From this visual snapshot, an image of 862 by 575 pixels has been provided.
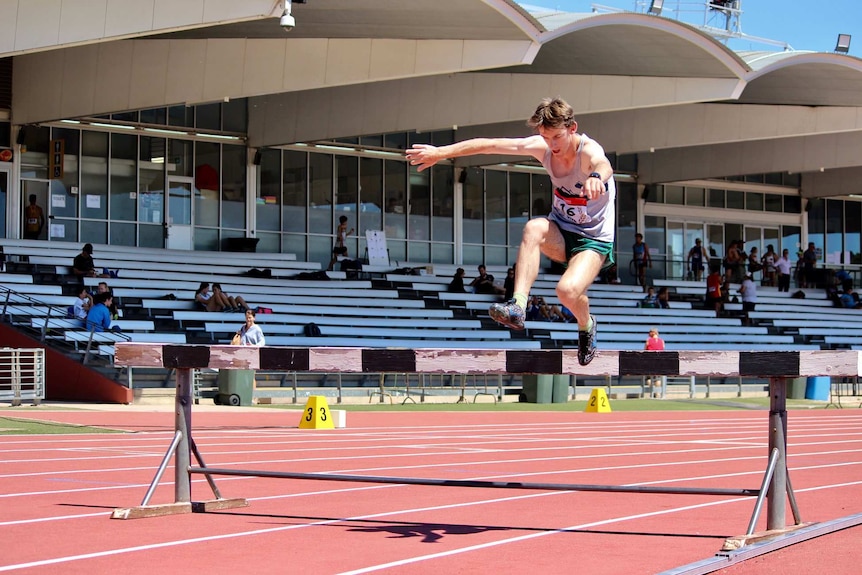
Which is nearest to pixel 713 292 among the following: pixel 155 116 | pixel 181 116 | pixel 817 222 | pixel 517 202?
pixel 517 202

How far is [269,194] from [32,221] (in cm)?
708

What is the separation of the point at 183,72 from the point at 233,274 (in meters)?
6.08

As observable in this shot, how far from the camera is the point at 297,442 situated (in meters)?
13.3

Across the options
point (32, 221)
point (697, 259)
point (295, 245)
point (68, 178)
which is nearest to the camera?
point (32, 221)

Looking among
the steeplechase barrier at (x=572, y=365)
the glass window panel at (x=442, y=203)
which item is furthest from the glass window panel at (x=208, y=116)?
the steeplechase barrier at (x=572, y=365)

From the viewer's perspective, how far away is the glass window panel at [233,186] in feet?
108

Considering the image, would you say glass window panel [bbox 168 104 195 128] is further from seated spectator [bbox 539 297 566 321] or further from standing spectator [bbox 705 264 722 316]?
standing spectator [bbox 705 264 722 316]

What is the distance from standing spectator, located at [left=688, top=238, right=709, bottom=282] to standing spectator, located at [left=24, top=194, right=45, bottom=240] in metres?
22.0

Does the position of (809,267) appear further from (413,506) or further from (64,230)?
(413,506)

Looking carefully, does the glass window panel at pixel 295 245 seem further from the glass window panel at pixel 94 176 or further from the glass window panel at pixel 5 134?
the glass window panel at pixel 5 134

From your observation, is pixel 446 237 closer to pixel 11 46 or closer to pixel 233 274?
pixel 233 274

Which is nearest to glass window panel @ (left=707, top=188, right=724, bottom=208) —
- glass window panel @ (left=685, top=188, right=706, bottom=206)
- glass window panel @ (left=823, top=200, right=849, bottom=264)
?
glass window panel @ (left=685, top=188, right=706, bottom=206)

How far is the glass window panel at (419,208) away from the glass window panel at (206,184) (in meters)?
6.36

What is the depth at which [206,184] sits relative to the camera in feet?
107
